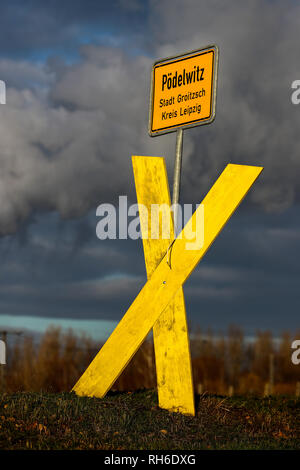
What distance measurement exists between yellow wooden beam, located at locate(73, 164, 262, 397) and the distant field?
0.54 m

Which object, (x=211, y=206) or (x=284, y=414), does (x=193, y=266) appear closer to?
(x=211, y=206)

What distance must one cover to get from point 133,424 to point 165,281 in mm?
2186

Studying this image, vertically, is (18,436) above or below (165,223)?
below


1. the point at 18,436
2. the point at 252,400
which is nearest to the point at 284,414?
the point at 252,400

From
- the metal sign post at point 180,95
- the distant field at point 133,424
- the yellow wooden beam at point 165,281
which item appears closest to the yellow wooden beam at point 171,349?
the yellow wooden beam at point 165,281

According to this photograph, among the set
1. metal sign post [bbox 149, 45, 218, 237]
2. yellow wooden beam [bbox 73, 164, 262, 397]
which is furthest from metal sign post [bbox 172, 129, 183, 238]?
yellow wooden beam [bbox 73, 164, 262, 397]

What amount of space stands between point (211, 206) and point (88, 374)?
3380mm

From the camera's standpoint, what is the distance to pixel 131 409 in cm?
893

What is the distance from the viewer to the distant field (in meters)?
7.29

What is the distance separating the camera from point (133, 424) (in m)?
8.20

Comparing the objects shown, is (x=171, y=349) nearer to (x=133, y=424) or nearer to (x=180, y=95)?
(x=133, y=424)

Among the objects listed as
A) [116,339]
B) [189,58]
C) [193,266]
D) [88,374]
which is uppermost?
[189,58]

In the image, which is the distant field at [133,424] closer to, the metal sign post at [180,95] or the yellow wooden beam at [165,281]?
the yellow wooden beam at [165,281]
